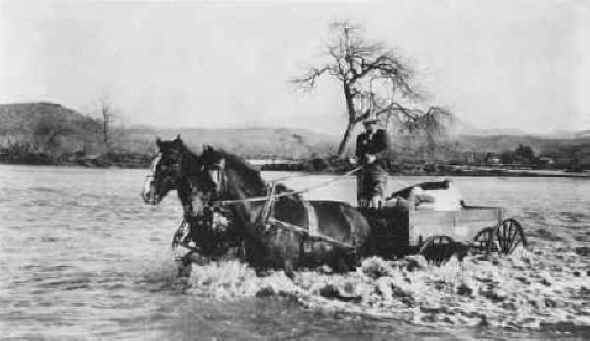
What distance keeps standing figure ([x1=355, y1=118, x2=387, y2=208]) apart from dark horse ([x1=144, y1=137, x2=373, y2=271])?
0.75 meters

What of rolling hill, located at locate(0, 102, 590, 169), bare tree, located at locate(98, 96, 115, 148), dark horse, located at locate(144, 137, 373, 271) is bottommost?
dark horse, located at locate(144, 137, 373, 271)

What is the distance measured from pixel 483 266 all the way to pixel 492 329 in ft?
5.21

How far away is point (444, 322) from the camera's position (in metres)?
4.42

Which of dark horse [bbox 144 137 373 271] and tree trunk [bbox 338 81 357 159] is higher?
tree trunk [bbox 338 81 357 159]

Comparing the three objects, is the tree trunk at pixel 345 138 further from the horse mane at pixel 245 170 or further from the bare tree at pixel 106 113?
the bare tree at pixel 106 113

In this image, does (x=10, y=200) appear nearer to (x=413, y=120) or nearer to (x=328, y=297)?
(x=328, y=297)

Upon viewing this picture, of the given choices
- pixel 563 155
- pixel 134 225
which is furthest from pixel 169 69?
pixel 563 155

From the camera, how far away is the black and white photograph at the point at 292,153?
489 cm

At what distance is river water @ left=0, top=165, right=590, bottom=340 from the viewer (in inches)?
170

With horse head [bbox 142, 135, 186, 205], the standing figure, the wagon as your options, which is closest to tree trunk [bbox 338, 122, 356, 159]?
the standing figure

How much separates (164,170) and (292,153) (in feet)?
6.97

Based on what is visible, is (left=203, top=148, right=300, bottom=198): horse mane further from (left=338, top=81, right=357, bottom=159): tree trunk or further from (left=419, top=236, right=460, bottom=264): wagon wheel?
(left=419, top=236, right=460, bottom=264): wagon wheel

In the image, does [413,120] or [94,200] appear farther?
[94,200]

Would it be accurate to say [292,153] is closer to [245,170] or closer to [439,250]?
[245,170]
